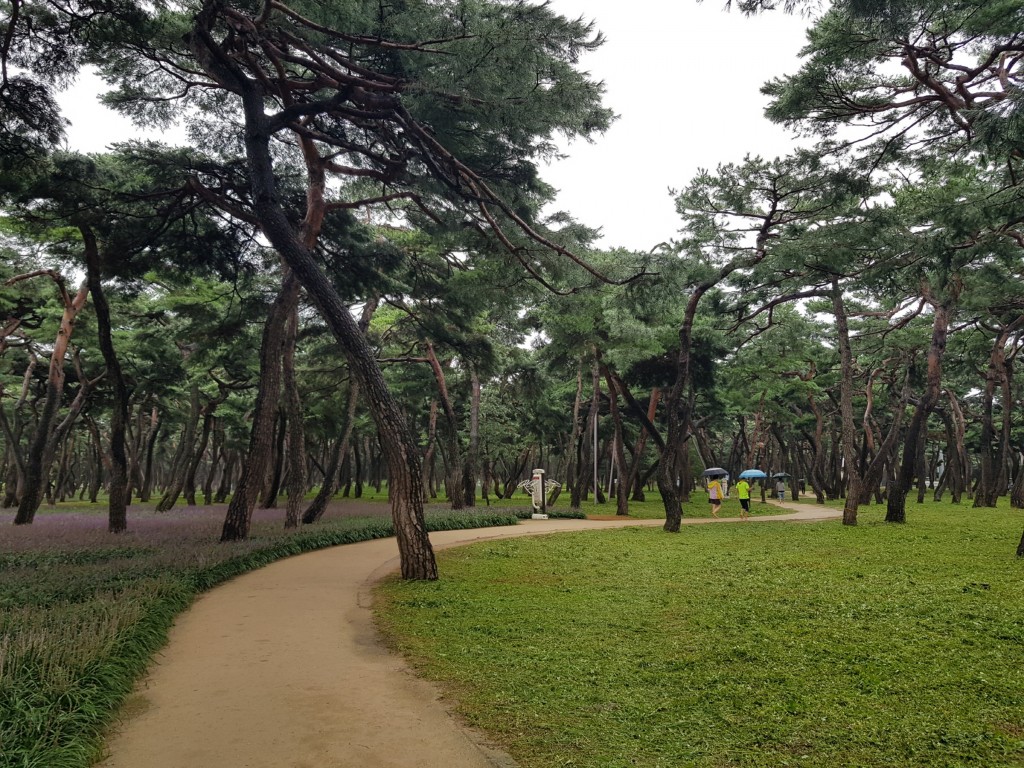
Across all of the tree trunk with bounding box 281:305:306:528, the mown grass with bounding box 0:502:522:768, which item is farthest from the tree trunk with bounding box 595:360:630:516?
the mown grass with bounding box 0:502:522:768

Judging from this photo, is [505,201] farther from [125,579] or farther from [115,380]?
[115,380]

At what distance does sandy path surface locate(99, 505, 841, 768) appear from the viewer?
3.72 metres

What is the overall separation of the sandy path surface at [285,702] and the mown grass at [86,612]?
0.24 m

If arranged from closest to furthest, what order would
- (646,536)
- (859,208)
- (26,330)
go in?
1. (859,208)
2. (646,536)
3. (26,330)

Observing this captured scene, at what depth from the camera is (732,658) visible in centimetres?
539

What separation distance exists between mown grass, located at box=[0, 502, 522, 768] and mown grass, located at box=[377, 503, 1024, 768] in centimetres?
225

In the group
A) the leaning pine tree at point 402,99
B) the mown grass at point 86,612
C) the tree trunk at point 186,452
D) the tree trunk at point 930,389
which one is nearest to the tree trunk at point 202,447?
the tree trunk at point 186,452

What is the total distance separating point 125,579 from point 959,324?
2628 centimetres

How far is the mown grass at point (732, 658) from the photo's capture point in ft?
12.3

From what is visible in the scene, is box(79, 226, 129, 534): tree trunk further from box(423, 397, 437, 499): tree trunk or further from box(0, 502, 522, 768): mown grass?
box(423, 397, 437, 499): tree trunk

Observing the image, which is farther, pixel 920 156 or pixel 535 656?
pixel 920 156

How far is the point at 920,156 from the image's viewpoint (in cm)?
1252

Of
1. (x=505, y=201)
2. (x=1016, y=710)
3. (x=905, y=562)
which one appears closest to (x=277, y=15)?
(x=505, y=201)

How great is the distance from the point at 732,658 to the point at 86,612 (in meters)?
5.77
